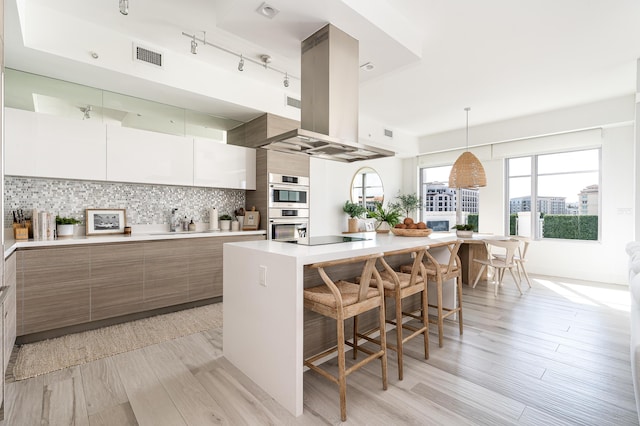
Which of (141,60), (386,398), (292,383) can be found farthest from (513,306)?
(141,60)

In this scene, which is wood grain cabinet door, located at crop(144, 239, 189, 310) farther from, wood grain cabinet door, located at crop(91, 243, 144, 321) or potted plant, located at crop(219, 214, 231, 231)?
potted plant, located at crop(219, 214, 231, 231)

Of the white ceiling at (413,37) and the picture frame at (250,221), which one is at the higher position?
the white ceiling at (413,37)

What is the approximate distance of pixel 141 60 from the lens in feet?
10.3

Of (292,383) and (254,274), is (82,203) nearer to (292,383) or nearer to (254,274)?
(254,274)

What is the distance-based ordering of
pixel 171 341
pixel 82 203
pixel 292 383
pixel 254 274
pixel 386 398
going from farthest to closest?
pixel 82 203 < pixel 171 341 < pixel 254 274 < pixel 386 398 < pixel 292 383

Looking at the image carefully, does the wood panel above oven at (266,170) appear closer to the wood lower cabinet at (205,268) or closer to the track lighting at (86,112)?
the wood lower cabinet at (205,268)

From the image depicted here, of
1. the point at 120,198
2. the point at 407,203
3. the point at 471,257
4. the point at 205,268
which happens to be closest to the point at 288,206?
the point at 205,268

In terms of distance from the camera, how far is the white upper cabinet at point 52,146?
2811 mm

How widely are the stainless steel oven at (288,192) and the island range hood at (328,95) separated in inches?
60.1

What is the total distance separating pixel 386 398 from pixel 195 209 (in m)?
3.36

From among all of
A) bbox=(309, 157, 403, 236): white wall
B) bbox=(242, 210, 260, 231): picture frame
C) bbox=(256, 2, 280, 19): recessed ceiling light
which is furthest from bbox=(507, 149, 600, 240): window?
bbox=(256, 2, 280, 19): recessed ceiling light

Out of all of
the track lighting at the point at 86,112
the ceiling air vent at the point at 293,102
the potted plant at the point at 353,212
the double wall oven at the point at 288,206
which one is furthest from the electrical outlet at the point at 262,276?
the potted plant at the point at 353,212

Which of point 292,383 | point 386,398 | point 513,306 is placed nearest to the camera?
point 292,383

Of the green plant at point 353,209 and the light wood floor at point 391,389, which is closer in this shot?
the light wood floor at point 391,389
